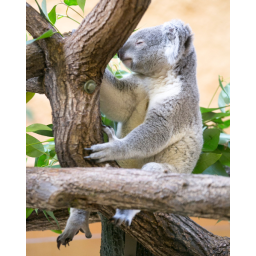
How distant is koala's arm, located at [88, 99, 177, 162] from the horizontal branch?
385 mm

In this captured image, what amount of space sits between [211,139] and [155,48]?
859 millimetres

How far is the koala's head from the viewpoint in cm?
178

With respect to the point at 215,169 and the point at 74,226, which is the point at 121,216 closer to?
the point at 74,226

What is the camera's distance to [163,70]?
1840 millimetres

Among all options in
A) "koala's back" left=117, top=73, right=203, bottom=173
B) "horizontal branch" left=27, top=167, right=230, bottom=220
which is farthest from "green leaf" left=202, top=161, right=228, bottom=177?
"horizontal branch" left=27, top=167, right=230, bottom=220

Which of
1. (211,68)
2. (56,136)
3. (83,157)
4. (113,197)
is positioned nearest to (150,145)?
(83,157)

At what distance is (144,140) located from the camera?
1603mm

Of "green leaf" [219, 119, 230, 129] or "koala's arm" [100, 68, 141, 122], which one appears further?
"green leaf" [219, 119, 230, 129]

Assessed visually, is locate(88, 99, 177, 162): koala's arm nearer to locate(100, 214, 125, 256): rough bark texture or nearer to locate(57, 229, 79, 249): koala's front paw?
locate(57, 229, 79, 249): koala's front paw

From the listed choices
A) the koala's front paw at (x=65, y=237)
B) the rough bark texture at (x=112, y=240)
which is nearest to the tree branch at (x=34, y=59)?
the koala's front paw at (x=65, y=237)

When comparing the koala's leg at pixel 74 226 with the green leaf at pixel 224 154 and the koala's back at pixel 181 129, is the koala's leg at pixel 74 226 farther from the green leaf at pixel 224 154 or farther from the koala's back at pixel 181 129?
the green leaf at pixel 224 154
